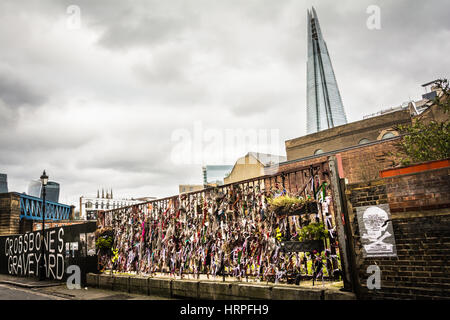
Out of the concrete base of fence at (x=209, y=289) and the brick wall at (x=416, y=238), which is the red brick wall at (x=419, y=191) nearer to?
the brick wall at (x=416, y=238)

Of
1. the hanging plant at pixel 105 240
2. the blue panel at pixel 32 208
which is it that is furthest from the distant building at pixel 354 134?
the blue panel at pixel 32 208

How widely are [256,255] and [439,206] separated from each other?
370 cm

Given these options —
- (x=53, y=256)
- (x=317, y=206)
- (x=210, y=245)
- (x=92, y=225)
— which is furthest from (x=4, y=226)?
(x=317, y=206)

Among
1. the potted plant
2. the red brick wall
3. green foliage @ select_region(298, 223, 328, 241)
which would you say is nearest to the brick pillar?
the potted plant

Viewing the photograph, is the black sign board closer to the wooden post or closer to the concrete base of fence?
the concrete base of fence

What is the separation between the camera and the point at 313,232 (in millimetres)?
5523

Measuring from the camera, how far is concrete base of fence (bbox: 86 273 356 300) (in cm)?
520

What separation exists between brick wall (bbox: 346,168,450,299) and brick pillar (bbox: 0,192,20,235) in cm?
2158

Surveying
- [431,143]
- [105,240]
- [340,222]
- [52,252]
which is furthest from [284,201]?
[52,252]

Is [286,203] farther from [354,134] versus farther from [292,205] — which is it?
[354,134]

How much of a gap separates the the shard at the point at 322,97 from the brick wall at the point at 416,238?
279 feet

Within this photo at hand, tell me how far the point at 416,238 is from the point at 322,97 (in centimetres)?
8884
